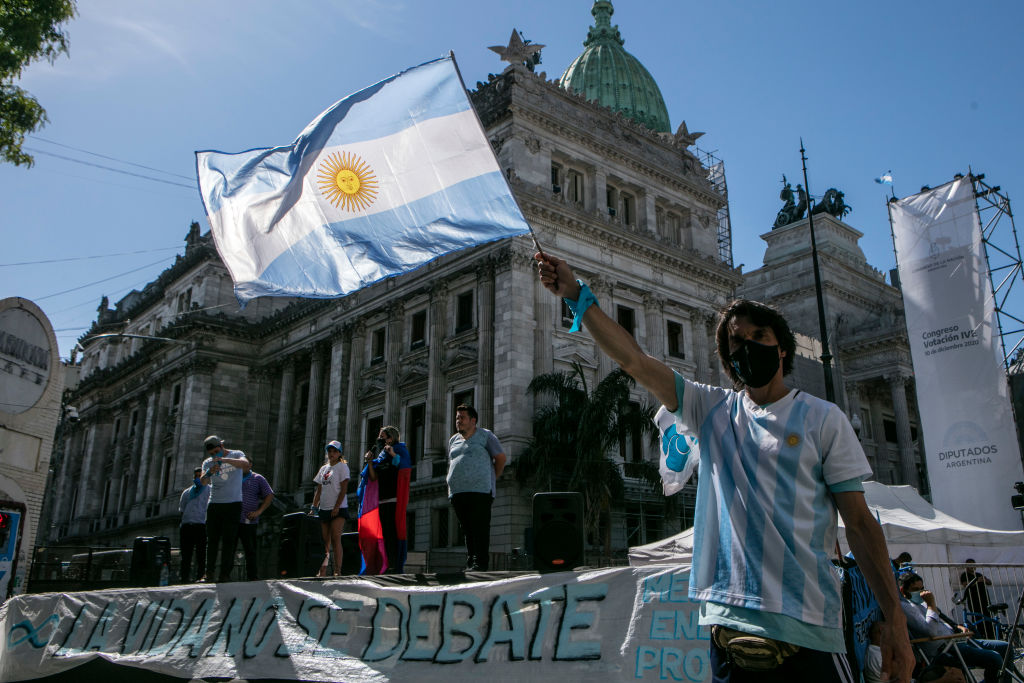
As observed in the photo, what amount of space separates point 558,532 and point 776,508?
3.34 metres

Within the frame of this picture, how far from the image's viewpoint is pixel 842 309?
45.8m

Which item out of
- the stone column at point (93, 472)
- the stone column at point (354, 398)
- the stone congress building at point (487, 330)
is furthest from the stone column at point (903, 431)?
the stone column at point (93, 472)

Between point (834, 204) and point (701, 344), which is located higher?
point (834, 204)

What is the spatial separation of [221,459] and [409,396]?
2218 centimetres

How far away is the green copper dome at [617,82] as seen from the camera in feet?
124

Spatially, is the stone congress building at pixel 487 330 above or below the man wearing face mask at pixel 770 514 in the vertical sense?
above

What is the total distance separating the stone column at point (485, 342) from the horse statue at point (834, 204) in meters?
30.2

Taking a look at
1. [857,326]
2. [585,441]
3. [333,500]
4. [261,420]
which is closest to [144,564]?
[333,500]

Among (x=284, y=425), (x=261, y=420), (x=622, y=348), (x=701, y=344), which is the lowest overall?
(x=622, y=348)

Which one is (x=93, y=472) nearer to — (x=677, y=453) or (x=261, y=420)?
(x=261, y=420)

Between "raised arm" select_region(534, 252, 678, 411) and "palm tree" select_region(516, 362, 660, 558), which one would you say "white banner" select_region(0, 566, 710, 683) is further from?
"palm tree" select_region(516, 362, 660, 558)

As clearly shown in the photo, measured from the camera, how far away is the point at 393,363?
32.6 m

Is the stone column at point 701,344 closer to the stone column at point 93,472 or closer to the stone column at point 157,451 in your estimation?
the stone column at point 157,451

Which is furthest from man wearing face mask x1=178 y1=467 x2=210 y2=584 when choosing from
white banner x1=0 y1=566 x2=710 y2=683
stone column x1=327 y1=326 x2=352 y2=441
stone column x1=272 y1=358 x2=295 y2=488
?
stone column x1=272 y1=358 x2=295 y2=488
